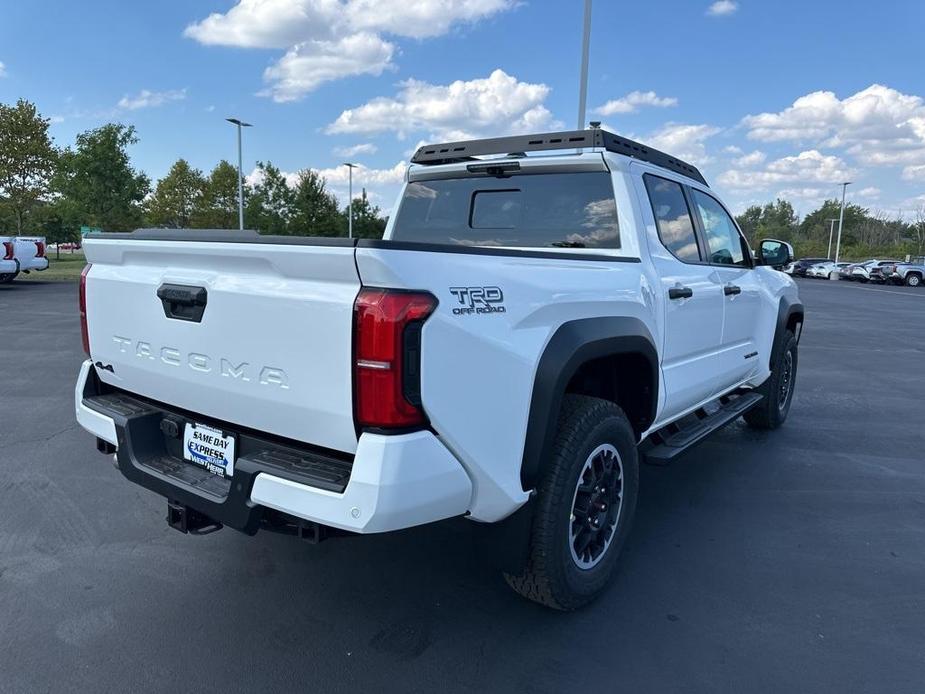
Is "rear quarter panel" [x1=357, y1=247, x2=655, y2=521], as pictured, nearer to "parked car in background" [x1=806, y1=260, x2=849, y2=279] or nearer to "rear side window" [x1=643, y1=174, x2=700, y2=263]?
"rear side window" [x1=643, y1=174, x2=700, y2=263]

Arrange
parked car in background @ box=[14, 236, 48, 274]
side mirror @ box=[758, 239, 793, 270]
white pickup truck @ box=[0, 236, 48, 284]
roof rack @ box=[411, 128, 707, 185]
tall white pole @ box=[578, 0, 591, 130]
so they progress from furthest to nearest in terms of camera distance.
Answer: parked car in background @ box=[14, 236, 48, 274] → white pickup truck @ box=[0, 236, 48, 284] → tall white pole @ box=[578, 0, 591, 130] → side mirror @ box=[758, 239, 793, 270] → roof rack @ box=[411, 128, 707, 185]

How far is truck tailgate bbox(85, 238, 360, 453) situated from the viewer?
2.06 meters

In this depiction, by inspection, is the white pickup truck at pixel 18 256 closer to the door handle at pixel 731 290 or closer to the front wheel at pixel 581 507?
the door handle at pixel 731 290

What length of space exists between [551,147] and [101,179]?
101 feet

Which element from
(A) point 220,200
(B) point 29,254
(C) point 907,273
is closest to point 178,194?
(A) point 220,200

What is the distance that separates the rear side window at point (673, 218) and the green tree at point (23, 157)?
107 feet

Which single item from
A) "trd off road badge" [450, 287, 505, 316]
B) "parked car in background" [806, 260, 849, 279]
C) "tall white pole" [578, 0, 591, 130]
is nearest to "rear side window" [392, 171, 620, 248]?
"trd off road badge" [450, 287, 505, 316]

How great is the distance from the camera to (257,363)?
7.39ft

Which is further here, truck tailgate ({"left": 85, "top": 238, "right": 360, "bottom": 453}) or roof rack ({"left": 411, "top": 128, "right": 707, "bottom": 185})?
roof rack ({"left": 411, "top": 128, "right": 707, "bottom": 185})

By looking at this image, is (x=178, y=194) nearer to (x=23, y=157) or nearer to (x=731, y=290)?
(x=23, y=157)

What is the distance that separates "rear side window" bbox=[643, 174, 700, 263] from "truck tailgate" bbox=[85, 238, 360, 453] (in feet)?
7.29

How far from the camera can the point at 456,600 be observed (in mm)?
2967

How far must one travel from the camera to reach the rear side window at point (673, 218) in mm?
3691

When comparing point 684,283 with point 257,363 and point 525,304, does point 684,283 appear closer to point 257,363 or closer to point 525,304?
point 525,304
